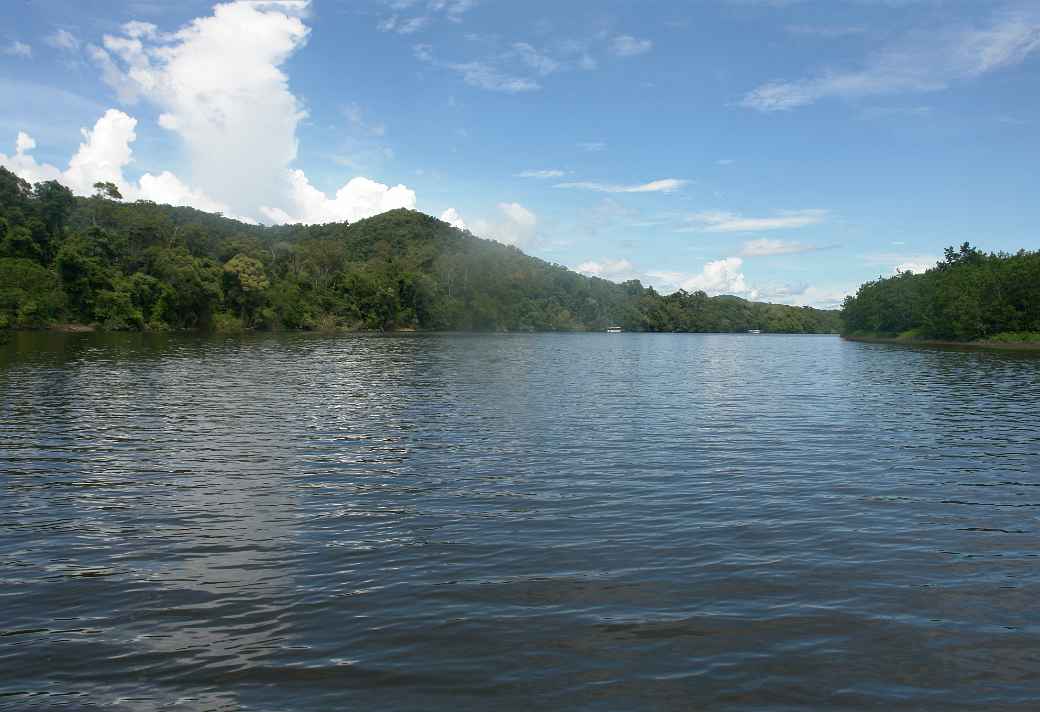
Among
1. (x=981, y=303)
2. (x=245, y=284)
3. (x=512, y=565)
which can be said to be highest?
(x=245, y=284)

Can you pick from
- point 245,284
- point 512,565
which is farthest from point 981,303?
point 245,284

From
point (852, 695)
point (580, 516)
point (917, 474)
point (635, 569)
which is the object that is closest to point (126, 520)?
point (580, 516)

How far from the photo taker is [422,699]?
344 inches

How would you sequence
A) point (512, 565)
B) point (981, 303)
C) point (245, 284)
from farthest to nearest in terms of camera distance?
point (245, 284)
point (981, 303)
point (512, 565)

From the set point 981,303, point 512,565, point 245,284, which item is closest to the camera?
point 512,565

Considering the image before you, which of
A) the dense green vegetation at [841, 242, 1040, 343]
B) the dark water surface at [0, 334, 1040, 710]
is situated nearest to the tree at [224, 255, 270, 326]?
the dark water surface at [0, 334, 1040, 710]

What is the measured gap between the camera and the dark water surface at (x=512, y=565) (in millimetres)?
9227

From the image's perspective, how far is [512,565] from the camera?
13508 mm

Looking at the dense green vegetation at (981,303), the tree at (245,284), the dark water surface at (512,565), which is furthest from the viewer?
the tree at (245,284)

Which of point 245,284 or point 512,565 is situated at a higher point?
point 245,284

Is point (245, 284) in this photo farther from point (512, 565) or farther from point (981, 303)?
point (512, 565)

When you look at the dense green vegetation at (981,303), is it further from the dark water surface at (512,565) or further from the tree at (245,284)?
the tree at (245,284)

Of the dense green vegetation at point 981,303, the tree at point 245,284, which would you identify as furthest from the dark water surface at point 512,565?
the tree at point 245,284

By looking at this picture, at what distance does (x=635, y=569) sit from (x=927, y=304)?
175185 mm
